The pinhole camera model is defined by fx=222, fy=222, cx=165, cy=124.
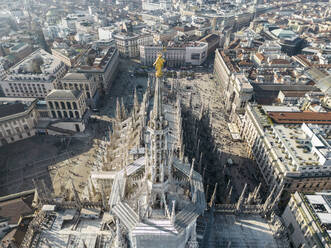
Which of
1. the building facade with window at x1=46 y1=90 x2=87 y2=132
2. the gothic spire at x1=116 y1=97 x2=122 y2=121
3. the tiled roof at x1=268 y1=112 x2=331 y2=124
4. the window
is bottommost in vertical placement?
the window

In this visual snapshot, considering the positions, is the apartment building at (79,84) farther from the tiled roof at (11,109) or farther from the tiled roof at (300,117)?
the tiled roof at (300,117)

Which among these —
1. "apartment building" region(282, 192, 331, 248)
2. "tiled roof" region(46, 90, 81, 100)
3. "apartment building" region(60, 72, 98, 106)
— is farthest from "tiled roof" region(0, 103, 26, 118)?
"apartment building" region(282, 192, 331, 248)

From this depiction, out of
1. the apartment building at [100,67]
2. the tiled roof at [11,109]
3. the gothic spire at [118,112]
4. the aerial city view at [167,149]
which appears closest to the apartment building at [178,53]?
the aerial city view at [167,149]

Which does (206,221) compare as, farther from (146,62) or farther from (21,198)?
(146,62)

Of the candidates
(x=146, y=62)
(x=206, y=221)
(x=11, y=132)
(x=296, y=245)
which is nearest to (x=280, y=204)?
(x=296, y=245)

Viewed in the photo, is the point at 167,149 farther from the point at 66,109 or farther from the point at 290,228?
the point at 66,109

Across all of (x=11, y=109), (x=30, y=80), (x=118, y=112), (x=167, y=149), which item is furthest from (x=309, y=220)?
(x=30, y=80)

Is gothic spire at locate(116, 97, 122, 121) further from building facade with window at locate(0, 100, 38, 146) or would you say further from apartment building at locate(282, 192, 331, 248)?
apartment building at locate(282, 192, 331, 248)
